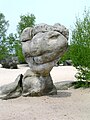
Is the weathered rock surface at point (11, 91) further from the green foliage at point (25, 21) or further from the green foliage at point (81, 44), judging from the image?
the green foliage at point (25, 21)

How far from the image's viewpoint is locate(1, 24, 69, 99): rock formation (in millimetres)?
8828

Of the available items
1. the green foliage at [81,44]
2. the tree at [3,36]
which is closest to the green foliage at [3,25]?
the tree at [3,36]

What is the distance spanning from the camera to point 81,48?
37.7ft

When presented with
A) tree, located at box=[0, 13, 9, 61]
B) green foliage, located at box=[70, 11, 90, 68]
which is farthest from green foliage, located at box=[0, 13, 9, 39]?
green foliage, located at box=[70, 11, 90, 68]

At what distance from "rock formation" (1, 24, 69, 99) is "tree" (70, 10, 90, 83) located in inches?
91.0

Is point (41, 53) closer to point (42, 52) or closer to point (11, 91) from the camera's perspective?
point (42, 52)

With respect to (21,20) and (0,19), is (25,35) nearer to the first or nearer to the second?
(21,20)

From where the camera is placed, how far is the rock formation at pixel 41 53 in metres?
8.83

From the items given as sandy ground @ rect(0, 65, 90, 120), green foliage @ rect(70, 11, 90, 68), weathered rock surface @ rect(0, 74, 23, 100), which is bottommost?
sandy ground @ rect(0, 65, 90, 120)

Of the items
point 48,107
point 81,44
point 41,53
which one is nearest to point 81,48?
point 81,44

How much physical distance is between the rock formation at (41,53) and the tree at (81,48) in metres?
2.31

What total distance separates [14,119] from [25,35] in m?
3.43

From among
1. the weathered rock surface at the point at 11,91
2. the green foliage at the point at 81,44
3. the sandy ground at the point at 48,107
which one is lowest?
the sandy ground at the point at 48,107

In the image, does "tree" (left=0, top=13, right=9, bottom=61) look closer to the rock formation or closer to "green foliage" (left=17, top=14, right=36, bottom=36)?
"green foliage" (left=17, top=14, right=36, bottom=36)
